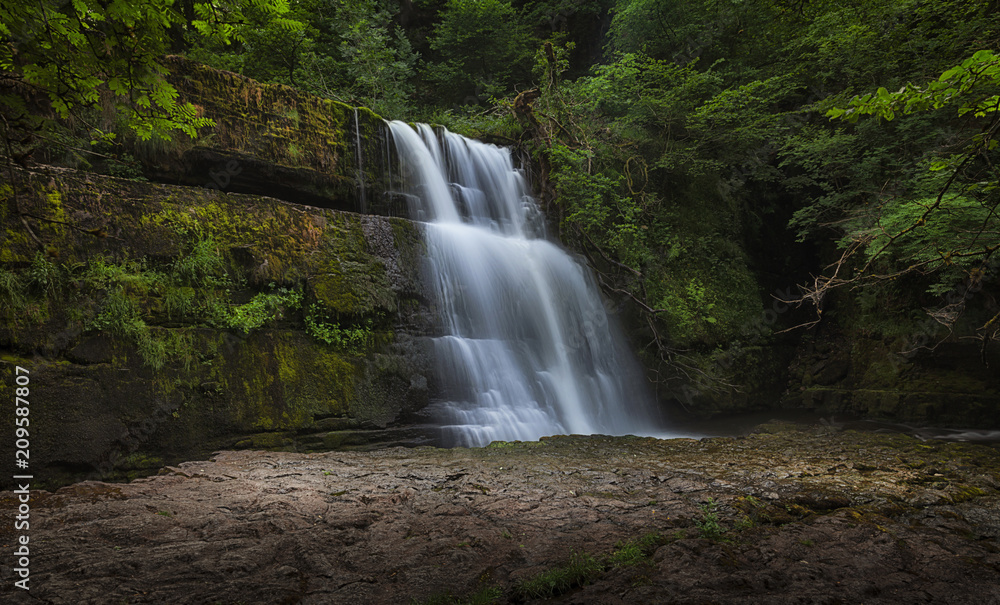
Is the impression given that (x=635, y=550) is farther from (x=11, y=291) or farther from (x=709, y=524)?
(x=11, y=291)

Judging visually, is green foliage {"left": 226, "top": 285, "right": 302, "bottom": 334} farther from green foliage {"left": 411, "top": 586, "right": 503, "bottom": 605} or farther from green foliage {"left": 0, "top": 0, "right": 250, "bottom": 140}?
green foliage {"left": 411, "top": 586, "right": 503, "bottom": 605}

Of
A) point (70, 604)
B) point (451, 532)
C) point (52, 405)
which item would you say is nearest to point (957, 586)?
point (451, 532)

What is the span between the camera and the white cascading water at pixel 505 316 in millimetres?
7609

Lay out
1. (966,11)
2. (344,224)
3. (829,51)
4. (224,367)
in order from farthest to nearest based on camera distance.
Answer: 1. (829,51)
2. (966,11)
3. (344,224)
4. (224,367)

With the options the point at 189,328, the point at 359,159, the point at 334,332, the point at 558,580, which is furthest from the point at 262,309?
the point at 558,580

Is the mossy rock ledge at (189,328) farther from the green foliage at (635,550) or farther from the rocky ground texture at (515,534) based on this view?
the green foliage at (635,550)

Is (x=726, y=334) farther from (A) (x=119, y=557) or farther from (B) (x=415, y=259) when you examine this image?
(A) (x=119, y=557)

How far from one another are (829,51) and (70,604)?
12.9 meters

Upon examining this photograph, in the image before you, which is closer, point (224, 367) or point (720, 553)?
point (720, 553)

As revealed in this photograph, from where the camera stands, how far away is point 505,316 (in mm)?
8805

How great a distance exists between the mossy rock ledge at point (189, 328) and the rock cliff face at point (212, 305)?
0.6 inches

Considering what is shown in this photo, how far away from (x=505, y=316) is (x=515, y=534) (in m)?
5.85

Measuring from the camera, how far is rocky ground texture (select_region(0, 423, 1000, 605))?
2305 millimetres

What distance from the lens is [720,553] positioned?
2.68 m
